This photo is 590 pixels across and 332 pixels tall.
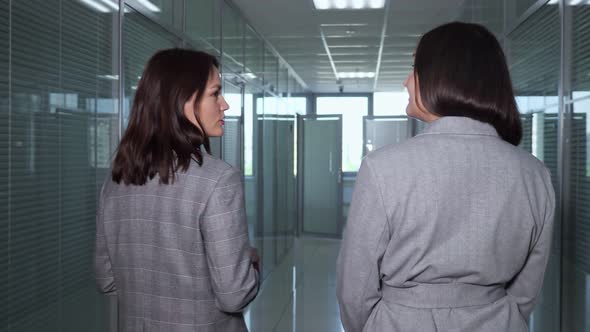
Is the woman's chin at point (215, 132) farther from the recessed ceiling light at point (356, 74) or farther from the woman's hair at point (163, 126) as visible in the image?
the recessed ceiling light at point (356, 74)

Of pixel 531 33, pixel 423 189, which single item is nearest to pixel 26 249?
pixel 423 189

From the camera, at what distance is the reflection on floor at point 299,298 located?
4.38 metres

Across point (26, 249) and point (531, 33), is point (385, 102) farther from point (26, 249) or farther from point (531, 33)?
point (26, 249)

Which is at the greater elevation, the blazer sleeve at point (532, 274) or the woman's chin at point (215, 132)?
the woman's chin at point (215, 132)

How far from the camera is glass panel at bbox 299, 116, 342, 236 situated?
923 centimetres

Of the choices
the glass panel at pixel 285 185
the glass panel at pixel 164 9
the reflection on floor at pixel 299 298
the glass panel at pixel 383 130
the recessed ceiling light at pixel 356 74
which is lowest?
the reflection on floor at pixel 299 298

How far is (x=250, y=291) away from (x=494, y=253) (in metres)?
0.60

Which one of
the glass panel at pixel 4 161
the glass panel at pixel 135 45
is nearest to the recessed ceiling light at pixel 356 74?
the glass panel at pixel 135 45

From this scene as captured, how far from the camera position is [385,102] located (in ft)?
43.1

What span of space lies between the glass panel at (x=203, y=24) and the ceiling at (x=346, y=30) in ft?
2.64

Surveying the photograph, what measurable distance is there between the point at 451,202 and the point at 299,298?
14.0 feet

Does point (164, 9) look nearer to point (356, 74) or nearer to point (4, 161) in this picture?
point (4, 161)

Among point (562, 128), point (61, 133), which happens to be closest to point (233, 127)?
point (61, 133)

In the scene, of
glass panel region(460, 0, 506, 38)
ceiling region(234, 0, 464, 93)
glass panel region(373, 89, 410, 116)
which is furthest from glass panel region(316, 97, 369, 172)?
glass panel region(460, 0, 506, 38)
